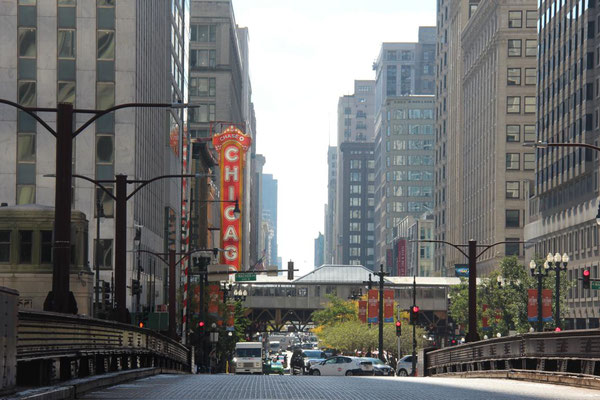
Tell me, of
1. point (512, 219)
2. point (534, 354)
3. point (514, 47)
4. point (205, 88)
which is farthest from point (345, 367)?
point (205, 88)

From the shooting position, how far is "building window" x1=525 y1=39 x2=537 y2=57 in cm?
16112

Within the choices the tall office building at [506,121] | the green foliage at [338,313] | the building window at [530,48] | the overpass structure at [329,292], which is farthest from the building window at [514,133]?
the green foliage at [338,313]

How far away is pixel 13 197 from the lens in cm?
8256

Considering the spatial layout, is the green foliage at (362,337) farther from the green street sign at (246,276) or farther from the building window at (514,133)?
the green street sign at (246,276)

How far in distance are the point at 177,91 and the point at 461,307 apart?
119ft

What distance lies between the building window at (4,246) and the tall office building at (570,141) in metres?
58.4

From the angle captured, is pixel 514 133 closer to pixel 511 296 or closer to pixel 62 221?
pixel 511 296

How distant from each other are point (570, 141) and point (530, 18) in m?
50.7

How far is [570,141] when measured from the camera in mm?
115375

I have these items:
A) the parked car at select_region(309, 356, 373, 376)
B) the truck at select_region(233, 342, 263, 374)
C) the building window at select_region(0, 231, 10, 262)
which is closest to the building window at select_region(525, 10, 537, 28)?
the truck at select_region(233, 342, 263, 374)

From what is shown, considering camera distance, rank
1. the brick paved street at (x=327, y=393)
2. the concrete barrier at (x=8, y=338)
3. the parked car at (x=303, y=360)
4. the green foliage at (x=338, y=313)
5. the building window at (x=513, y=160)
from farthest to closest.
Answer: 1. the building window at (x=513, y=160)
2. the green foliage at (x=338, y=313)
3. the parked car at (x=303, y=360)
4. the brick paved street at (x=327, y=393)
5. the concrete barrier at (x=8, y=338)

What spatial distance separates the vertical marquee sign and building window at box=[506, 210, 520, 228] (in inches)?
1515

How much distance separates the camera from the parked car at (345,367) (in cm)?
7125

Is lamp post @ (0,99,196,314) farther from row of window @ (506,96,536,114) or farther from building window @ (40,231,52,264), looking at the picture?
row of window @ (506,96,536,114)
